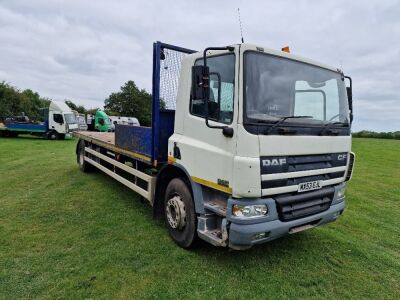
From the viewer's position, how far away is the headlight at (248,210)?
121 inches

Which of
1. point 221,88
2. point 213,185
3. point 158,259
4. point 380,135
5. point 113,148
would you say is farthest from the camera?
point 380,135

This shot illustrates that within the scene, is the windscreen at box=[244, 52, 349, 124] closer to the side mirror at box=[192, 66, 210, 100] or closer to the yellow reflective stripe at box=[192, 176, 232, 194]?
the side mirror at box=[192, 66, 210, 100]

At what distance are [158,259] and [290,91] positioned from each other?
255cm

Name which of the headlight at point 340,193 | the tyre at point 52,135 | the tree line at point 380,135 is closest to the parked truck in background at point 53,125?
the tyre at point 52,135

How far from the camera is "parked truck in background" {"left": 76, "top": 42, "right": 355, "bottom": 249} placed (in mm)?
3072

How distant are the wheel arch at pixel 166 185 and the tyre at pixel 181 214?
0.11 metres

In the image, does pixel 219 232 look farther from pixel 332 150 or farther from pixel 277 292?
pixel 332 150

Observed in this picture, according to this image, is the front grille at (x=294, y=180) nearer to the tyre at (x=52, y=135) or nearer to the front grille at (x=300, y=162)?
the front grille at (x=300, y=162)

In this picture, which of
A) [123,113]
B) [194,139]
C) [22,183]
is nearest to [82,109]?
[123,113]

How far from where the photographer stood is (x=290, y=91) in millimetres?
3441

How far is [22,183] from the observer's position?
7.34 m

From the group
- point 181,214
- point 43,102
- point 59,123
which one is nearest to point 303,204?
point 181,214

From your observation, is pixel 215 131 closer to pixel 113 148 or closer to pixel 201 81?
pixel 201 81

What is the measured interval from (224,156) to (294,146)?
0.77 metres
